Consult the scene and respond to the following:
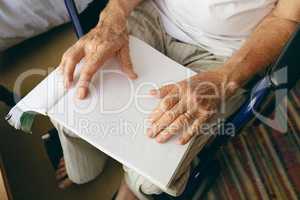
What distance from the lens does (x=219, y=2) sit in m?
→ 0.89

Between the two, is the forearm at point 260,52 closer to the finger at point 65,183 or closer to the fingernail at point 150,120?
the fingernail at point 150,120

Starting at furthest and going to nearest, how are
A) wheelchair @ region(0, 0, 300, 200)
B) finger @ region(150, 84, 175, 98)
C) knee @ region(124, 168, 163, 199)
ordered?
knee @ region(124, 168, 163, 199) < finger @ region(150, 84, 175, 98) < wheelchair @ region(0, 0, 300, 200)

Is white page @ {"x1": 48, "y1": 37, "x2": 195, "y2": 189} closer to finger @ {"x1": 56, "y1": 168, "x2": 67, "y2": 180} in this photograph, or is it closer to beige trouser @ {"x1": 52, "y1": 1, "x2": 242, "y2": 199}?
beige trouser @ {"x1": 52, "y1": 1, "x2": 242, "y2": 199}

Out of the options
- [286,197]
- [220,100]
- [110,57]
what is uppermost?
[110,57]

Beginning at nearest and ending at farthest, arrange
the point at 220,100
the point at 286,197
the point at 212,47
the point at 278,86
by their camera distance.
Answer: the point at 278,86 < the point at 220,100 < the point at 212,47 < the point at 286,197

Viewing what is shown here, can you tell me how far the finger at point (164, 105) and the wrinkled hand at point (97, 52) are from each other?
115 mm

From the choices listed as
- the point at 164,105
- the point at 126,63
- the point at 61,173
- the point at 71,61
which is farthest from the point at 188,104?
the point at 61,173

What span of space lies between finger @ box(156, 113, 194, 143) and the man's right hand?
0.54ft

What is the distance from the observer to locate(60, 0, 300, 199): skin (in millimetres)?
788

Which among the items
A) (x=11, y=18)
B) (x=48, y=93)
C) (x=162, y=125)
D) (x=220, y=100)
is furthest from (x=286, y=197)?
(x=11, y=18)

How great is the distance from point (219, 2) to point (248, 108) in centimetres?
29

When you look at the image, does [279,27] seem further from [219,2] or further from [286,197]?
[286,197]

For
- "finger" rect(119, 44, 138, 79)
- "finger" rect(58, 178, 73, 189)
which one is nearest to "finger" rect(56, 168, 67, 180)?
"finger" rect(58, 178, 73, 189)

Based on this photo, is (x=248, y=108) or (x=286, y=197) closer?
(x=248, y=108)
